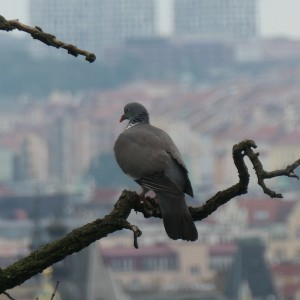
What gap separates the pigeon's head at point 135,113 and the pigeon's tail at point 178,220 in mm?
610

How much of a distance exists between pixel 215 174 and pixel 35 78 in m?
31.2

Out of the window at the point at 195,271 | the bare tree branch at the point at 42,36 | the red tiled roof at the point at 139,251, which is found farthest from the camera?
the window at the point at 195,271

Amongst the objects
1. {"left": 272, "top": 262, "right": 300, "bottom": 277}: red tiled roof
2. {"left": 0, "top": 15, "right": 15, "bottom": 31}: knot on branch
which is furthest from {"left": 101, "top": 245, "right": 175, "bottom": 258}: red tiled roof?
{"left": 0, "top": 15, "right": 15, "bottom": 31}: knot on branch

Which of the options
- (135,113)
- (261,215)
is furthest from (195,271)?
(135,113)

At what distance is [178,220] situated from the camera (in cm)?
478

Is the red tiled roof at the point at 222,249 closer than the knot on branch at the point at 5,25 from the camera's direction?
No

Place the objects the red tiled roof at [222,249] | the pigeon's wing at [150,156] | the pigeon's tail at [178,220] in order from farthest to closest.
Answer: the red tiled roof at [222,249] → the pigeon's wing at [150,156] → the pigeon's tail at [178,220]

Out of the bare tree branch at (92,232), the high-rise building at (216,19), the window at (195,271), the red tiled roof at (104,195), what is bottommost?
the bare tree branch at (92,232)

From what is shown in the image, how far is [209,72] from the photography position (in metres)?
123

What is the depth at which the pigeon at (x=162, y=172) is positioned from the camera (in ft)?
15.6

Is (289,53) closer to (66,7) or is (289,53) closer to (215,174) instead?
(66,7)

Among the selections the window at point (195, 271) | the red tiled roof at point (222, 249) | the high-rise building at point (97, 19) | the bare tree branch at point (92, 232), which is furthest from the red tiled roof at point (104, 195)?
the bare tree branch at point (92, 232)

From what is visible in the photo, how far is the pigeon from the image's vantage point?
187 inches

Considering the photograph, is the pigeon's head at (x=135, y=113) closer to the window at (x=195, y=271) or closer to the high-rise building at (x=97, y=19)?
the window at (x=195, y=271)
